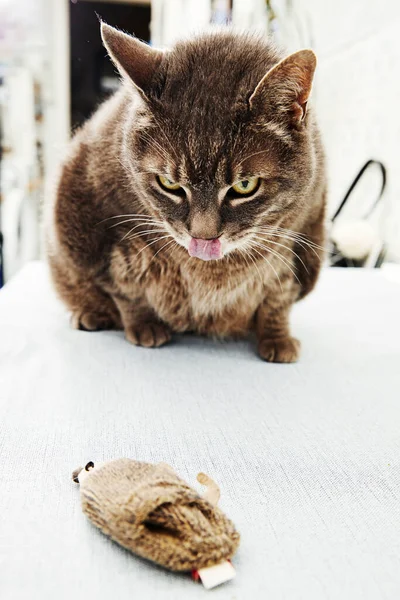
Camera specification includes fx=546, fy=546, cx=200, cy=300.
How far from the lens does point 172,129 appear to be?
2.72 ft

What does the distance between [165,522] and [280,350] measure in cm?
59

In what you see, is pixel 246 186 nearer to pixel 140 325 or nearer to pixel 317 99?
pixel 140 325

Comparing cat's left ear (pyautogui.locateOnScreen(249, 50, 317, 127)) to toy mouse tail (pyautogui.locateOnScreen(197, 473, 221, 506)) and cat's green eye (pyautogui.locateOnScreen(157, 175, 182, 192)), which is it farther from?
toy mouse tail (pyautogui.locateOnScreen(197, 473, 221, 506))

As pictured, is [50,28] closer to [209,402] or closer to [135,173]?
[135,173]

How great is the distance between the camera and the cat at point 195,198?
81 cm

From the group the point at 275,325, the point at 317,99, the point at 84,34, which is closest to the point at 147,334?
the point at 275,325

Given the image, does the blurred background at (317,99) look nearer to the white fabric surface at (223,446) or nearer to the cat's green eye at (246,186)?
the cat's green eye at (246,186)

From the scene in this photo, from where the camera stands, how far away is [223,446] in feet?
2.29

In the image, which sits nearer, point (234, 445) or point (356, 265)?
point (234, 445)

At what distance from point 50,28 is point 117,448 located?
4.07 metres

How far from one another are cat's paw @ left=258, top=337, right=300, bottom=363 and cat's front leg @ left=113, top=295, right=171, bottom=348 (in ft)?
0.65

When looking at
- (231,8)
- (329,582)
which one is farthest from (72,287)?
(231,8)

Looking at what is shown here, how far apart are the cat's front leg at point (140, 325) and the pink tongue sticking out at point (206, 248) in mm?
265

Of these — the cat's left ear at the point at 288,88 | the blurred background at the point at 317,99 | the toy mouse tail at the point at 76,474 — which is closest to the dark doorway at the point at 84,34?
the blurred background at the point at 317,99
